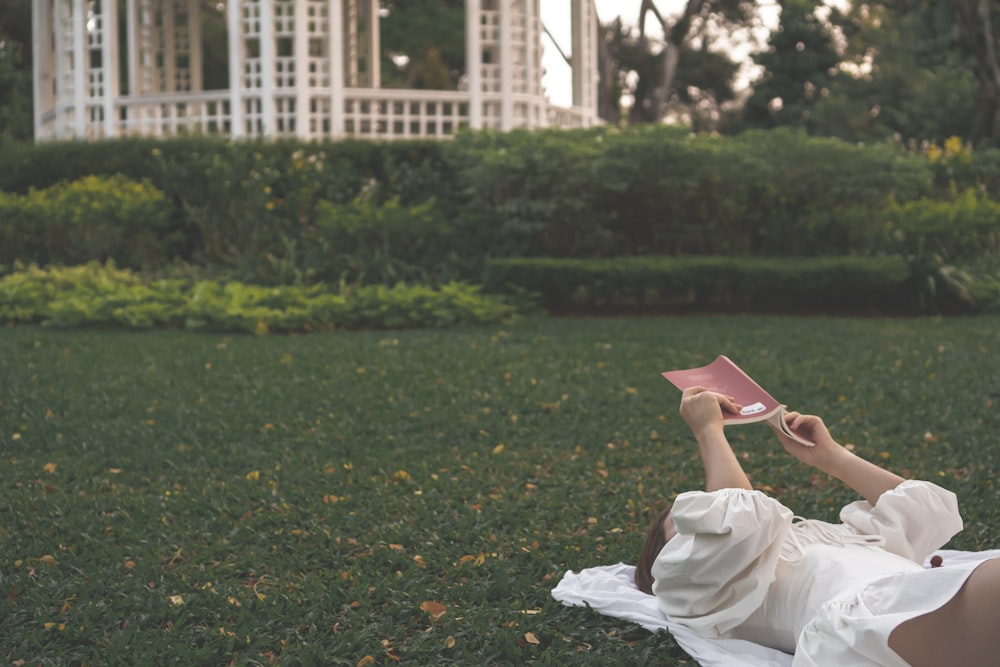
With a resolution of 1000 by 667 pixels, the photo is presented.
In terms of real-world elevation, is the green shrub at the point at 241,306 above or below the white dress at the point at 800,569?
above

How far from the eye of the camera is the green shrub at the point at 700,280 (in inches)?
410

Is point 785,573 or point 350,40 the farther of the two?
point 350,40

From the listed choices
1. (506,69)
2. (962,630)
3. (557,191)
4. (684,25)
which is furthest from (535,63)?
(962,630)

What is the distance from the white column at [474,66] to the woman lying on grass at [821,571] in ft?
38.7

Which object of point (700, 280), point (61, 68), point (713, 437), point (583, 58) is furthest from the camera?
point (583, 58)

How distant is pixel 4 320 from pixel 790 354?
699 cm

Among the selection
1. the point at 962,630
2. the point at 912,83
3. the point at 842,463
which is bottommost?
the point at 962,630

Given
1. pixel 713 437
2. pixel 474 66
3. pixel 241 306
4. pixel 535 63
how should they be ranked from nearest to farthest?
pixel 713 437
pixel 241 306
pixel 474 66
pixel 535 63

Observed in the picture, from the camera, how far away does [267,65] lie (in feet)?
46.5

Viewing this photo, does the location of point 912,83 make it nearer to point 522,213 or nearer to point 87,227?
point 522,213

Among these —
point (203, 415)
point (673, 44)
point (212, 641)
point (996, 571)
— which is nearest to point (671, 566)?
point (996, 571)

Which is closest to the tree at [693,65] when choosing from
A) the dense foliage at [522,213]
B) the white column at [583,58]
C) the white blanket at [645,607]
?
the white column at [583,58]

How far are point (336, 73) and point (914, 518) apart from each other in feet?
40.1

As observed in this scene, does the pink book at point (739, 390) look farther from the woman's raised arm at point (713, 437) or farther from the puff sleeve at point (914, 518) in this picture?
the puff sleeve at point (914, 518)
